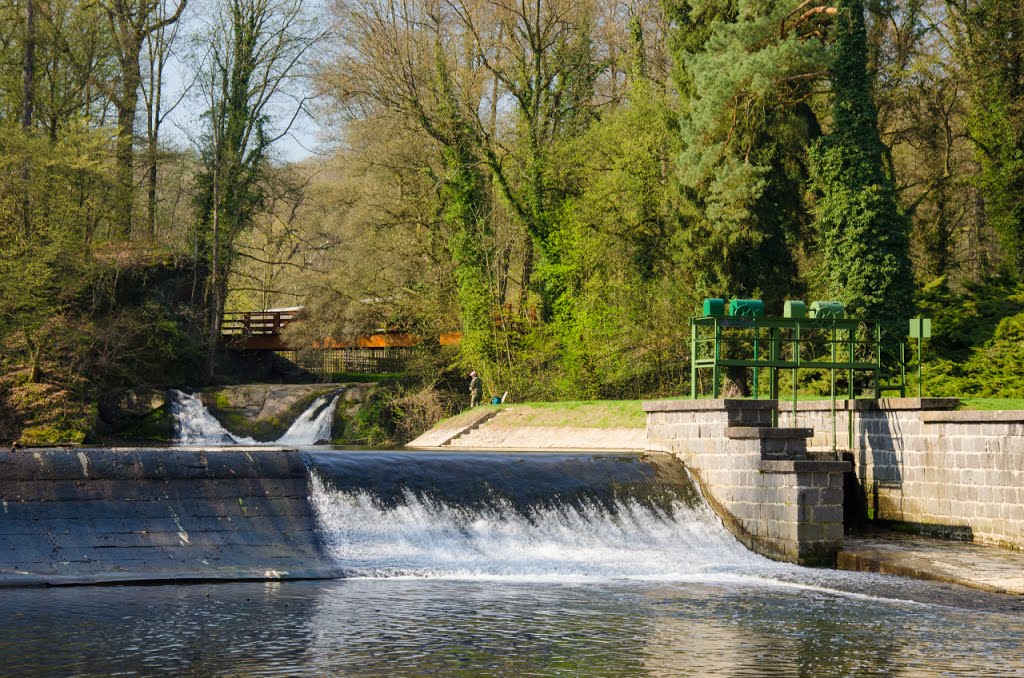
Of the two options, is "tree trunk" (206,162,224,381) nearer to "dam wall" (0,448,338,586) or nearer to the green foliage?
the green foliage

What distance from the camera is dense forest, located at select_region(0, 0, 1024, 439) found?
30078 mm

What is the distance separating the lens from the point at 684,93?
106 feet

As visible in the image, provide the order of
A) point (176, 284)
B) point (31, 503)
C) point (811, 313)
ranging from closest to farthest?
1. point (31, 503)
2. point (811, 313)
3. point (176, 284)

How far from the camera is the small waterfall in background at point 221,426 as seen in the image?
37.2 meters

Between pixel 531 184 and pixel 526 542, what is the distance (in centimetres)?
2297

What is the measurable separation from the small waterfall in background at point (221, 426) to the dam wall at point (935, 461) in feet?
70.4

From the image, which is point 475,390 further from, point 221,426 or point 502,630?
point 502,630

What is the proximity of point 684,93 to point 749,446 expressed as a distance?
17.8 m

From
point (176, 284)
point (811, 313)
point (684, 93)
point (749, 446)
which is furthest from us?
point (176, 284)

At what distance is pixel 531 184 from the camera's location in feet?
123

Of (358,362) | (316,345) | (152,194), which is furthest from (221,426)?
(358,362)

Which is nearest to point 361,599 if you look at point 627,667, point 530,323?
point 627,667

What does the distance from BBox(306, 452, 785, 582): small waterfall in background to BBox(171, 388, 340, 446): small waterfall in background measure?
20.5 metres

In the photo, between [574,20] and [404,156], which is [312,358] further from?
[574,20]
